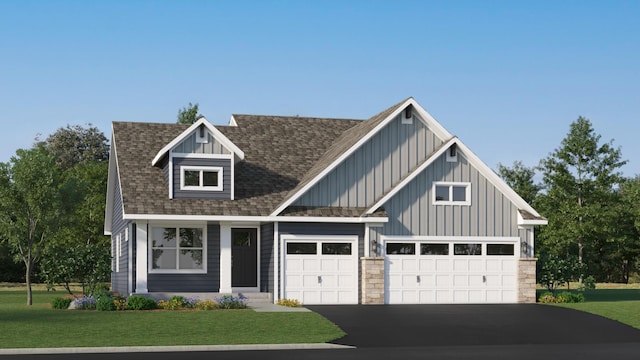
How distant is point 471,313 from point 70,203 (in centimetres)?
1925

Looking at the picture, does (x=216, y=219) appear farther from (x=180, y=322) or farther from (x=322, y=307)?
(x=180, y=322)

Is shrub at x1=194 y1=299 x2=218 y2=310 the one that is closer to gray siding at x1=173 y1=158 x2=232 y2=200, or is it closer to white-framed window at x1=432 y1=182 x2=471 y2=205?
gray siding at x1=173 y1=158 x2=232 y2=200

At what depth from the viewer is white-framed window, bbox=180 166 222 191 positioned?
34406 mm

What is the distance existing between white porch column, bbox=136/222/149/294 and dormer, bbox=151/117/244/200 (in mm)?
1888

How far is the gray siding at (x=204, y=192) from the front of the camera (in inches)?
1344

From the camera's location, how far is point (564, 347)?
71.6 ft

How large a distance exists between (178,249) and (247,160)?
5.64m

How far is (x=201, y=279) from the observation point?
33.9m

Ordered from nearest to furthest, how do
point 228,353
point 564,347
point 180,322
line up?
point 228,353
point 564,347
point 180,322

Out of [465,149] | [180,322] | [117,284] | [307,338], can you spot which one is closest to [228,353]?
[307,338]

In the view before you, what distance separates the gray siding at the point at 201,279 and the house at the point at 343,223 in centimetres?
4

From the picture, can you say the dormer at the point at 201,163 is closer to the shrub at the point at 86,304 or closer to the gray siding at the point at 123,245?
the gray siding at the point at 123,245

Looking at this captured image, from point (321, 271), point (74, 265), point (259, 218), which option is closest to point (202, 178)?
point (259, 218)

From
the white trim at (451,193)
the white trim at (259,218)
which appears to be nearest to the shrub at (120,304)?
the white trim at (259,218)
